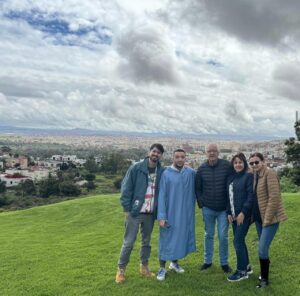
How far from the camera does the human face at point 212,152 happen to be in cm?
721

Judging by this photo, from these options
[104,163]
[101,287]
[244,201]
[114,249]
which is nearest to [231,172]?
[244,201]

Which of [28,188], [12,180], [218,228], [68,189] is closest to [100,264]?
[218,228]

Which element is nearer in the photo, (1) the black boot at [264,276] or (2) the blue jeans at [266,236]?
(2) the blue jeans at [266,236]

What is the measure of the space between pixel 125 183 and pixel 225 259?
229 cm

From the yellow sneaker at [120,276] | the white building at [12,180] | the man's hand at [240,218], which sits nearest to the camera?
the man's hand at [240,218]

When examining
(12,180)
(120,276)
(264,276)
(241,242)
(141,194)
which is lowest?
(12,180)

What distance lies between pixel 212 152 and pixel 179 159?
1.89ft

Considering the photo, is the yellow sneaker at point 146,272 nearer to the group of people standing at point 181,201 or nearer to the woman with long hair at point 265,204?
the group of people standing at point 181,201

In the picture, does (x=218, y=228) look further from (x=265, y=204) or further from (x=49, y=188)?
(x=49, y=188)

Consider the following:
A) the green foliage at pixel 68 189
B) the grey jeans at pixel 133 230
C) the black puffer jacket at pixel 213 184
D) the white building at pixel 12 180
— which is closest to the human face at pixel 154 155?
the black puffer jacket at pixel 213 184

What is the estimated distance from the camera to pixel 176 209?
7297mm

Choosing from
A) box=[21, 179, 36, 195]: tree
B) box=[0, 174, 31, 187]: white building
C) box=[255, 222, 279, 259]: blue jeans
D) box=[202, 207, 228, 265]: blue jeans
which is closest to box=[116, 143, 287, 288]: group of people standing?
box=[202, 207, 228, 265]: blue jeans

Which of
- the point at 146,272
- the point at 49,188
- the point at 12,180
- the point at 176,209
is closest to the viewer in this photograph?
the point at 176,209

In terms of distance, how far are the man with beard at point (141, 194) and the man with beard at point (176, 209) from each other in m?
0.17
